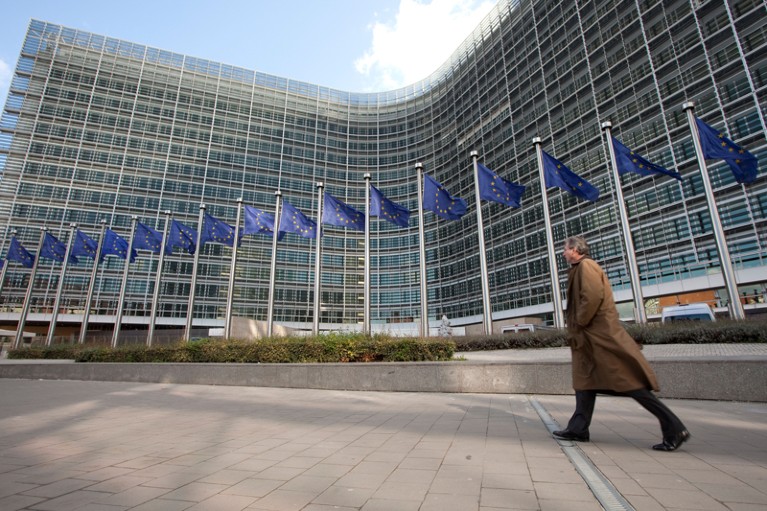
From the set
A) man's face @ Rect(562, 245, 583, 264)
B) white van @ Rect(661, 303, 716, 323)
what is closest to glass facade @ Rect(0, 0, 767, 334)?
white van @ Rect(661, 303, 716, 323)

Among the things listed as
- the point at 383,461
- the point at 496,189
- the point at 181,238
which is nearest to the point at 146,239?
the point at 181,238

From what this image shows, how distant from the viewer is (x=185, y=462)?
352 cm

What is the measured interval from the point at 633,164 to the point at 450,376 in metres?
13.2

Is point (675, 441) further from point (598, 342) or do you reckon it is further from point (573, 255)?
point (573, 255)

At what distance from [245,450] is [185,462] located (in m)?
0.63

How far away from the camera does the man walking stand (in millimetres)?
3514

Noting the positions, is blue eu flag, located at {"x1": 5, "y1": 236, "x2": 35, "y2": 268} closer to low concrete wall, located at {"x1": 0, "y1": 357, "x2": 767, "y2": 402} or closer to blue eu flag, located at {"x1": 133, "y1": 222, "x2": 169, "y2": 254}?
blue eu flag, located at {"x1": 133, "y1": 222, "x2": 169, "y2": 254}

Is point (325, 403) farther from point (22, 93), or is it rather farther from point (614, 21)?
point (22, 93)

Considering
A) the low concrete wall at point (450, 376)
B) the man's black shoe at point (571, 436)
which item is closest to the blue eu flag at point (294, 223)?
the low concrete wall at point (450, 376)

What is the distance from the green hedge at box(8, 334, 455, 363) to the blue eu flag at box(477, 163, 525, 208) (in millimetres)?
8807

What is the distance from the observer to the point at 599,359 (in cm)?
368

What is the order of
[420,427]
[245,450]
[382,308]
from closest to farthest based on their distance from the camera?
[245,450], [420,427], [382,308]

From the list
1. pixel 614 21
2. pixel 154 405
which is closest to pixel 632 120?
pixel 614 21

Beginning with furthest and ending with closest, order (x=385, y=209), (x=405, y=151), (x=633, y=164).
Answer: (x=405, y=151)
(x=385, y=209)
(x=633, y=164)
